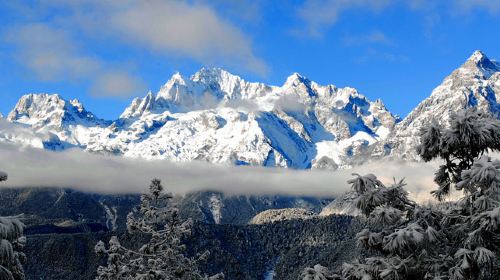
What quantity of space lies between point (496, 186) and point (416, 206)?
2423mm

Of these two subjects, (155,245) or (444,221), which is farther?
(155,245)

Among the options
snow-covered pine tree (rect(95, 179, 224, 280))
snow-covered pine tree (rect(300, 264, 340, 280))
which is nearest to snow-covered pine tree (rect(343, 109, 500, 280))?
snow-covered pine tree (rect(300, 264, 340, 280))

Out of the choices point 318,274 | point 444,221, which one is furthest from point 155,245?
point 444,221

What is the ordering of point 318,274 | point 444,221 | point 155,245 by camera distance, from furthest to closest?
point 155,245 → point 444,221 → point 318,274

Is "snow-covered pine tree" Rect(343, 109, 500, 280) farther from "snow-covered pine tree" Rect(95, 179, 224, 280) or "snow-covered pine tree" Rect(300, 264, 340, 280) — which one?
"snow-covered pine tree" Rect(95, 179, 224, 280)

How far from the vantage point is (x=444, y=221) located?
1644cm

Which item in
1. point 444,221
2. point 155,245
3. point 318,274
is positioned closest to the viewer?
point 318,274

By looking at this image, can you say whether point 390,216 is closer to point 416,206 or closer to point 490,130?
point 416,206

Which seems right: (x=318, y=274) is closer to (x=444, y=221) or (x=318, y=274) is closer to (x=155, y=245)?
(x=444, y=221)

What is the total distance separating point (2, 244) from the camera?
13.4 m

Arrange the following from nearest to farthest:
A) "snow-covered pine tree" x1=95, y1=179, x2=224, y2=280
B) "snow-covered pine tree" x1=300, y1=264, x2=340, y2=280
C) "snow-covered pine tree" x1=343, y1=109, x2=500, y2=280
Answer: "snow-covered pine tree" x1=343, y1=109, x2=500, y2=280
"snow-covered pine tree" x1=300, y1=264, x2=340, y2=280
"snow-covered pine tree" x1=95, y1=179, x2=224, y2=280

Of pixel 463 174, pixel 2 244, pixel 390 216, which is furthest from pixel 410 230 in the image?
pixel 2 244

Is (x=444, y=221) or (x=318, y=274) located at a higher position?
(x=444, y=221)

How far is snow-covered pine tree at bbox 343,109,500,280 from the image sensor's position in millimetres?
14617
